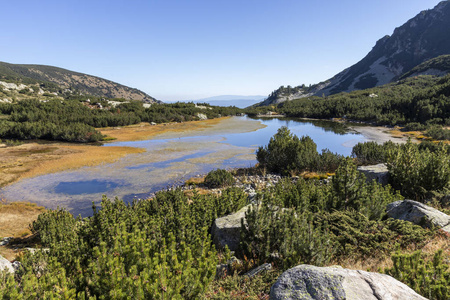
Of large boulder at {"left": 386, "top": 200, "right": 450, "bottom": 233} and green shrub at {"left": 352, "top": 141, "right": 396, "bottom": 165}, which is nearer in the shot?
large boulder at {"left": 386, "top": 200, "right": 450, "bottom": 233}

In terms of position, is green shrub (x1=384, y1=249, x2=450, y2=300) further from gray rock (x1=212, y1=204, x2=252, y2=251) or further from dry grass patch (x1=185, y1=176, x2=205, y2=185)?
dry grass patch (x1=185, y1=176, x2=205, y2=185)

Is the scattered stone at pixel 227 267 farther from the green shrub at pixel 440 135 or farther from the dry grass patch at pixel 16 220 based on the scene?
the green shrub at pixel 440 135

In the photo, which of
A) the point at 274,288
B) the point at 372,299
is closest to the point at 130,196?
the point at 274,288

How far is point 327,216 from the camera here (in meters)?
6.64

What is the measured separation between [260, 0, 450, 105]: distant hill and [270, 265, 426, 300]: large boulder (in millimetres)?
131277

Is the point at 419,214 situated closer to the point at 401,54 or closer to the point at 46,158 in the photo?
the point at 46,158

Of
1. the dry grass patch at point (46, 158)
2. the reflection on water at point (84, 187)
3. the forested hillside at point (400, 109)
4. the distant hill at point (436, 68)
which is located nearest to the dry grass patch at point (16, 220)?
the reflection on water at point (84, 187)

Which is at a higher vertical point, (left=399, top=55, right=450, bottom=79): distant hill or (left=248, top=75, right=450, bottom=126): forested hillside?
(left=399, top=55, right=450, bottom=79): distant hill

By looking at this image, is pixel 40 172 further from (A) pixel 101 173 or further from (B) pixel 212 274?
(B) pixel 212 274

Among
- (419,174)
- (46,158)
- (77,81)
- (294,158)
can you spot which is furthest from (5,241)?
(77,81)

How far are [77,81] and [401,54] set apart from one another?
641ft

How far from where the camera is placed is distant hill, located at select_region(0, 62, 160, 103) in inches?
5146

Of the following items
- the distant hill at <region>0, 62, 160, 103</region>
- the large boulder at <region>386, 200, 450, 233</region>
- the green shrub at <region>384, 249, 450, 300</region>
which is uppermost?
the distant hill at <region>0, 62, 160, 103</region>

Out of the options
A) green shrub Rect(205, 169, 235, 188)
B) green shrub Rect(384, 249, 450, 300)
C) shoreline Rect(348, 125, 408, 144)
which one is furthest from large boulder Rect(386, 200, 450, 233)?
shoreline Rect(348, 125, 408, 144)
